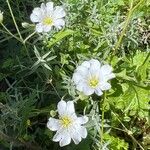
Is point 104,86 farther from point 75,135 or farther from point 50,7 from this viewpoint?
point 50,7

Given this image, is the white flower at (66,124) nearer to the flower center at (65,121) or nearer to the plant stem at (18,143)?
the flower center at (65,121)

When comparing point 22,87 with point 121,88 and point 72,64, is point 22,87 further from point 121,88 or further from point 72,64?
point 121,88

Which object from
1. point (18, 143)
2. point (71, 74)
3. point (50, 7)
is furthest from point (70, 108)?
point (50, 7)

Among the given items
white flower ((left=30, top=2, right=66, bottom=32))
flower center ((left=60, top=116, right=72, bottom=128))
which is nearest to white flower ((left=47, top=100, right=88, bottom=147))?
flower center ((left=60, top=116, right=72, bottom=128))

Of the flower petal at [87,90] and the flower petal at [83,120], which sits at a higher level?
the flower petal at [87,90]

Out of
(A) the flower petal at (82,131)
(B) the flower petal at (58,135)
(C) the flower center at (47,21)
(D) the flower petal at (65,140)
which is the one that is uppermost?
(C) the flower center at (47,21)


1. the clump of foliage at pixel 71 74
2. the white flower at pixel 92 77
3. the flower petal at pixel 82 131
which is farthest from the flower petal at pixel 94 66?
the flower petal at pixel 82 131

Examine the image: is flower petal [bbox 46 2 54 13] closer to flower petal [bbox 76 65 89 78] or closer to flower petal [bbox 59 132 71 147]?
flower petal [bbox 76 65 89 78]
